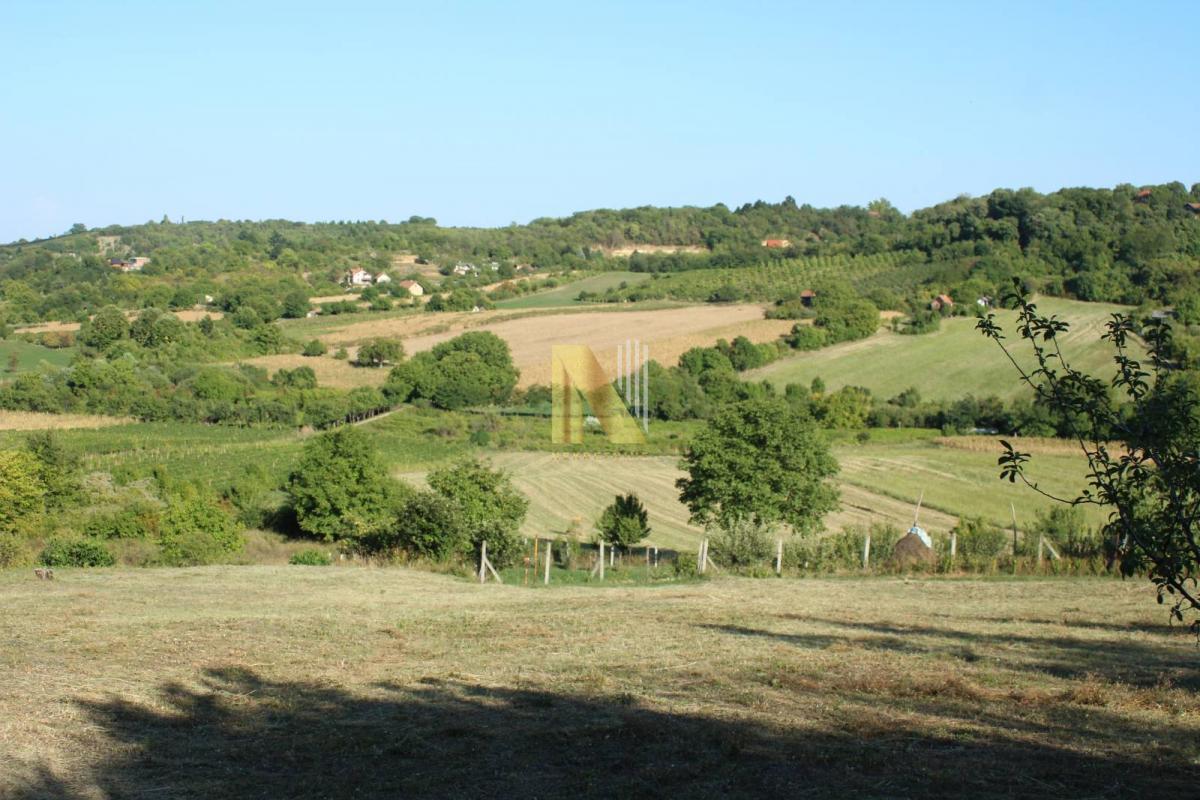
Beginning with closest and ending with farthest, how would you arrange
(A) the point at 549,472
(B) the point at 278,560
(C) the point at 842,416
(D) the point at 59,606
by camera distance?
(D) the point at 59,606, (B) the point at 278,560, (A) the point at 549,472, (C) the point at 842,416

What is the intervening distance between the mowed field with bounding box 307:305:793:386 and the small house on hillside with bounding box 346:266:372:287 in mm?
30131

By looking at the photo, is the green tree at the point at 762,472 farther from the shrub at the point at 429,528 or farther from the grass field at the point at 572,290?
the grass field at the point at 572,290

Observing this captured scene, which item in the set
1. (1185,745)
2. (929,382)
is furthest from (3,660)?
(929,382)

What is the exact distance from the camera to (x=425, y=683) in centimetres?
1130

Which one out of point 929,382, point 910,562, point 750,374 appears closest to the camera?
point 910,562

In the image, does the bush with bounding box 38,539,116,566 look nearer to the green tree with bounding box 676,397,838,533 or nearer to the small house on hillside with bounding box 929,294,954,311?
the green tree with bounding box 676,397,838,533

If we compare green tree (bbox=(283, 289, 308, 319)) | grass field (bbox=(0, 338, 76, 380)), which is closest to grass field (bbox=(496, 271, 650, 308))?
green tree (bbox=(283, 289, 308, 319))

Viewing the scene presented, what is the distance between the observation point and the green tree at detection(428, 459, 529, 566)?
1032 inches

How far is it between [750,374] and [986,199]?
41586 millimetres

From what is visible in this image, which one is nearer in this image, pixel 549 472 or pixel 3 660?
pixel 3 660

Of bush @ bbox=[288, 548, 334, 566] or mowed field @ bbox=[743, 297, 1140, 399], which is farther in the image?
mowed field @ bbox=[743, 297, 1140, 399]

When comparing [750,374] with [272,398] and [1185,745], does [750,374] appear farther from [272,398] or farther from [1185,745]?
[1185,745]

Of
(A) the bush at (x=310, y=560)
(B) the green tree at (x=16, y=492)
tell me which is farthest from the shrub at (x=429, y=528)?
(B) the green tree at (x=16, y=492)

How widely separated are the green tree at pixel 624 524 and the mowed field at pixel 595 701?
14.1 meters
